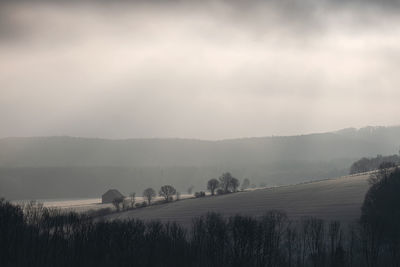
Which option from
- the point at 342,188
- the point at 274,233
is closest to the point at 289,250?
the point at 274,233

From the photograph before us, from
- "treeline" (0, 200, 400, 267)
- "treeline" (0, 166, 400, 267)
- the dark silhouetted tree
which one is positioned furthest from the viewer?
the dark silhouetted tree

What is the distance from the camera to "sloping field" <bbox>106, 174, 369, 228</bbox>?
5271 inches

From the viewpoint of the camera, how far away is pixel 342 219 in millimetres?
121688

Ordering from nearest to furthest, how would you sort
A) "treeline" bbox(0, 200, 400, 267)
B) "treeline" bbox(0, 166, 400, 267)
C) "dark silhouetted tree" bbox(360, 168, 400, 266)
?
1. "treeline" bbox(0, 200, 400, 267)
2. "treeline" bbox(0, 166, 400, 267)
3. "dark silhouetted tree" bbox(360, 168, 400, 266)

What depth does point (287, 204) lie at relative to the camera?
493 ft

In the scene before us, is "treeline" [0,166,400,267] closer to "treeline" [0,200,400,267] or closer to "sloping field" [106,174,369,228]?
"treeline" [0,200,400,267]

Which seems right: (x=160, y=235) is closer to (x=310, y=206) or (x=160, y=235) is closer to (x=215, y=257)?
(x=215, y=257)

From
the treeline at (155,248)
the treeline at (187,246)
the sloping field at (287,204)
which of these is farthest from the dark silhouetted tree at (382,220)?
the sloping field at (287,204)

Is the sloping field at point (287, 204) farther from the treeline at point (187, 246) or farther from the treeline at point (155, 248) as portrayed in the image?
the treeline at point (155, 248)

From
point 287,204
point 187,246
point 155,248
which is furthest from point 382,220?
point 287,204

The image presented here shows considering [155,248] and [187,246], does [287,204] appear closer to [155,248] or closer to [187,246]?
[187,246]

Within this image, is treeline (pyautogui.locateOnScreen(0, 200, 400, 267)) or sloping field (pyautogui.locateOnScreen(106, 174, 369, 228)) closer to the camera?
treeline (pyautogui.locateOnScreen(0, 200, 400, 267))

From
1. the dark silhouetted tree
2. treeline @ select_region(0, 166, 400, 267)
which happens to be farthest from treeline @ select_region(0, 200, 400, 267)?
the dark silhouetted tree

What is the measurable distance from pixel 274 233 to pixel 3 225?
3903 centimetres
